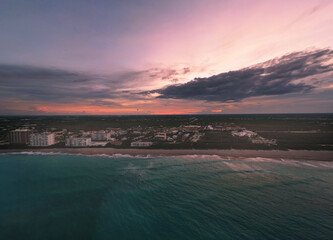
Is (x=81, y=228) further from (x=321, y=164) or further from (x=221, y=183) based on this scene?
(x=321, y=164)

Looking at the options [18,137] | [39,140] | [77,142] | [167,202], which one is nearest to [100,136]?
[77,142]

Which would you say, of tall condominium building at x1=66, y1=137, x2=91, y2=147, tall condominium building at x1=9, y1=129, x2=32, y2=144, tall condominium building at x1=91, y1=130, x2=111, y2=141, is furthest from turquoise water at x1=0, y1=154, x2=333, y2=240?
tall condominium building at x1=9, y1=129, x2=32, y2=144

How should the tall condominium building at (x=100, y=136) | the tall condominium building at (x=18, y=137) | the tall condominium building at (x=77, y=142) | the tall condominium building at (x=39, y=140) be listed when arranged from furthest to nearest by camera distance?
1. the tall condominium building at (x=100, y=136)
2. the tall condominium building at (x=18, y=137)
3. the tall condominium building at (x=39, y=140)
4. the tall condominium building at (x=77, y=142)

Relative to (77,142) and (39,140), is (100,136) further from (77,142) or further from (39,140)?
(39,140)

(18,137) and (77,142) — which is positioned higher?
(18,137)

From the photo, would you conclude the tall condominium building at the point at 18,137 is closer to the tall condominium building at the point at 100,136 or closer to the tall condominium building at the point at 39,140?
the tall condominium building at the point at 39,140

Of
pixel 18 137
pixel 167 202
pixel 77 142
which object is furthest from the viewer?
pixel 18 137

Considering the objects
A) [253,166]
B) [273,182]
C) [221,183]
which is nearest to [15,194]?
[221,183]

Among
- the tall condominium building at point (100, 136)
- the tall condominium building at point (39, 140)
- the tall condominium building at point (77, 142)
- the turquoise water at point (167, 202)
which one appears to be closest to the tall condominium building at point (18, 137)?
the tall condominium building at point (39, 140)

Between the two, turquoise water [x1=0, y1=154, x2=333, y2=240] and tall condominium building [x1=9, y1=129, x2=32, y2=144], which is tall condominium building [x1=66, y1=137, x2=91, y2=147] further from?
turquoise water [x1=0, y1=154, x2=333, y2=240]
